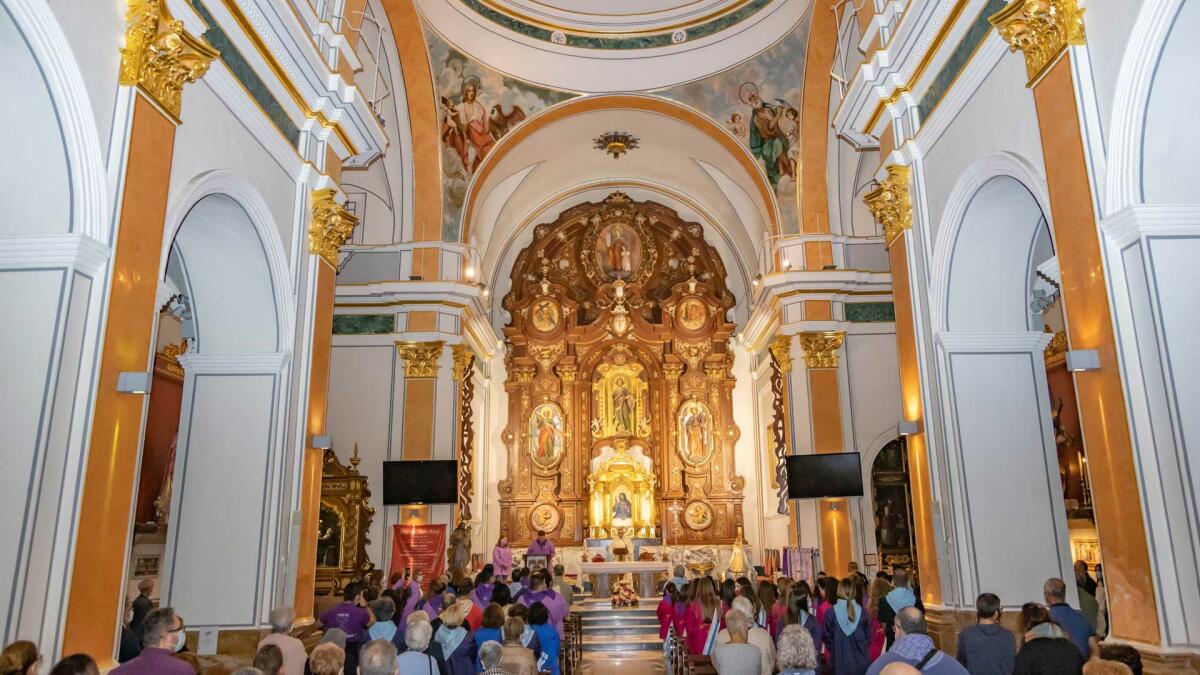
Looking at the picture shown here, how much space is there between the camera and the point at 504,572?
14.0 metres

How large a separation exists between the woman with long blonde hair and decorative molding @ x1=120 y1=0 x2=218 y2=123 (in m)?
5.59

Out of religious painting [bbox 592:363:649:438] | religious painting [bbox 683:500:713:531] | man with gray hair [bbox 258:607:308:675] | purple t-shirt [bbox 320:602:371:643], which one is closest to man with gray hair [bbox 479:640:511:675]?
man with gray hair [bbox 258:607:308:675]

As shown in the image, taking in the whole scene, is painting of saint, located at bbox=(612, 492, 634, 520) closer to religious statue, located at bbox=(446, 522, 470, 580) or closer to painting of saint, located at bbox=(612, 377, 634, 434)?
painting of saint, located at bbox=(612, 377, 634, 434)

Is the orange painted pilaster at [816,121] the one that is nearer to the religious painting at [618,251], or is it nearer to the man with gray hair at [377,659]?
the religious painting at [618,251]

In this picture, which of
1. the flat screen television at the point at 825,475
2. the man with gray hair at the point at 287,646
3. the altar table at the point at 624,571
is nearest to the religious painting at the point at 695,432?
the altar table at the point at 624,571

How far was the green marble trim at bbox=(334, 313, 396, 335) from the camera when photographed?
14.6m

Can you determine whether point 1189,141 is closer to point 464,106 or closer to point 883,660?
point 883,660

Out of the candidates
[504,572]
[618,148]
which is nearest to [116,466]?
[504,572]

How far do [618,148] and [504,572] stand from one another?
843 cm

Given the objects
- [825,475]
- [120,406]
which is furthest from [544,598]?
[825,475]

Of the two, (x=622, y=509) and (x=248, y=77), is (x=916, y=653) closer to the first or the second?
(x=248, y=77)

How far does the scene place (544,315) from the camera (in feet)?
64.0

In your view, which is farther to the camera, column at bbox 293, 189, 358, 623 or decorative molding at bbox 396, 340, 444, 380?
decorative molding at bbox 396, 340, 444, 380

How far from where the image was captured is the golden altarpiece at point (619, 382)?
18.3 m
